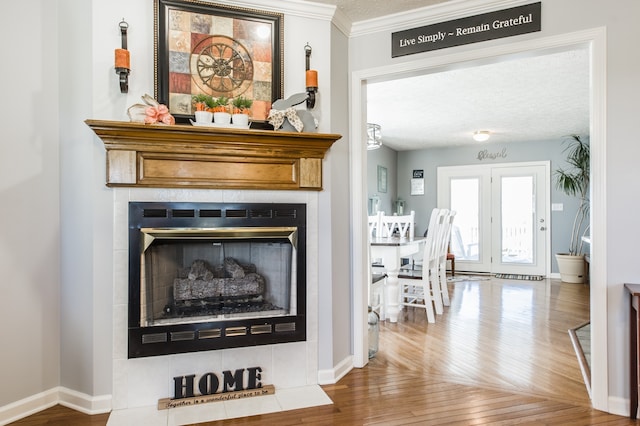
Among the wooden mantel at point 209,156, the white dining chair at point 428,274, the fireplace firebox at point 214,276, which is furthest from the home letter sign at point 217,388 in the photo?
the white dining chair at point 428,274

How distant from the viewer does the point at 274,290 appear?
244 cm

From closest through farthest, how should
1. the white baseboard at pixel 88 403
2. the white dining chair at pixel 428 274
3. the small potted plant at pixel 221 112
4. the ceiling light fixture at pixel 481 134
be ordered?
1. the white baseboard at pixel 88 403
2. the small potted plant at pixel 221 112
3. the white dining chair at pixel 428 274
4. the ceiling light fixture at pixel 481 134

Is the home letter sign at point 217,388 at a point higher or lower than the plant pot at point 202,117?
lower

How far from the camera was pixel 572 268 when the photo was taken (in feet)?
20.6

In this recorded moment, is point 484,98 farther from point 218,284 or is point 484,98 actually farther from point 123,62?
point 123,62

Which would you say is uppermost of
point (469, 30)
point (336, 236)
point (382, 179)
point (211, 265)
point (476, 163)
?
point (469, 30)

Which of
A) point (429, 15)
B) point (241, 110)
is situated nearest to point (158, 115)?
point (241, 110)

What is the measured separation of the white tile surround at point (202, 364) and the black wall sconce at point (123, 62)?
1.86 feet

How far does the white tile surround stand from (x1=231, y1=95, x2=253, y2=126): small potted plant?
411 millimetres

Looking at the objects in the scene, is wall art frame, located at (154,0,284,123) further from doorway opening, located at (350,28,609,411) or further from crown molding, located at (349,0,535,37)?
doorway opening, located at (350,28,609,411)

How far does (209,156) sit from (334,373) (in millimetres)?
1563

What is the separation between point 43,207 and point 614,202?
10.3 ft

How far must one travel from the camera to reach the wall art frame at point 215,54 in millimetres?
2258

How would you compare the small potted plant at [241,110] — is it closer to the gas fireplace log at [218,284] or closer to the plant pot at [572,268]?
the gas fireplace log at [218,284]
